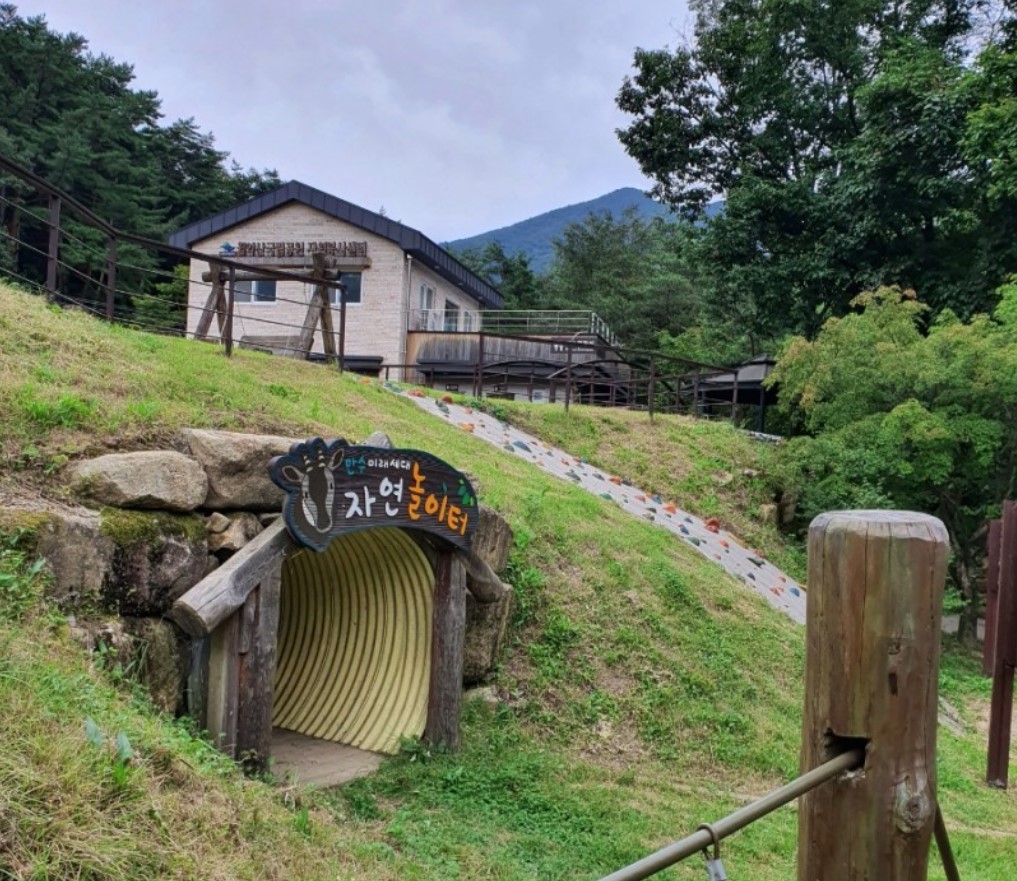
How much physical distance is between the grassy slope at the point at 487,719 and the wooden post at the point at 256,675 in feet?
1.61

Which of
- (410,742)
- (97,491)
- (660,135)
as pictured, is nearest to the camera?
(97,491)

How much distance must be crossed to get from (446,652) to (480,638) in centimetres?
65

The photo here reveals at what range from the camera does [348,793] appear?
4.58m

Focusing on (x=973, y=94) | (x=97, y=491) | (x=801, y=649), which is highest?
(x=973, y=94)

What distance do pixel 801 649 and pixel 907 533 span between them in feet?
22.5

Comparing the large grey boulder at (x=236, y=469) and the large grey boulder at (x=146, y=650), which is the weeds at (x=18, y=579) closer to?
the large grey boulder at (x=146, y=650)

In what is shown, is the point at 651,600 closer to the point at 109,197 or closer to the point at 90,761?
the point at 90,761

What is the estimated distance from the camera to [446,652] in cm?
538

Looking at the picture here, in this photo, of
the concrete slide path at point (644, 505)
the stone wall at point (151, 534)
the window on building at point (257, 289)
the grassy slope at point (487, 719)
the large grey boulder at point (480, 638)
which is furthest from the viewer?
the window on building at point (257, 289)

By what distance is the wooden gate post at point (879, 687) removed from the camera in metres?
1.77

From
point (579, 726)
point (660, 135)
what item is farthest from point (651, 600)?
point (660, 135)

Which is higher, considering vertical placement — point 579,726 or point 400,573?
point 400,573

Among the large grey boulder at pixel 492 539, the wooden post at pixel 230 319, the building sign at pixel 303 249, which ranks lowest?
the large grey boulder at pixel 492 539

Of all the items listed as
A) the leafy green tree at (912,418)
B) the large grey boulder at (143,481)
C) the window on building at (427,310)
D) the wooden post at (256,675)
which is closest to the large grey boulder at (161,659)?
the wooden post at (256,675)
